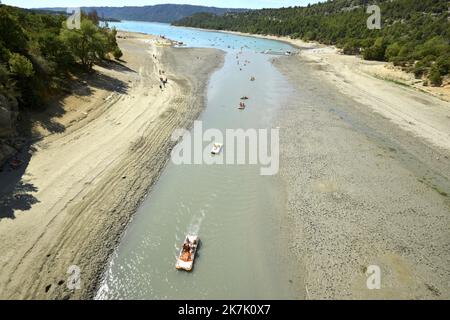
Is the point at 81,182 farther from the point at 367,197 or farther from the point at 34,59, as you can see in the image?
the point at 367,197

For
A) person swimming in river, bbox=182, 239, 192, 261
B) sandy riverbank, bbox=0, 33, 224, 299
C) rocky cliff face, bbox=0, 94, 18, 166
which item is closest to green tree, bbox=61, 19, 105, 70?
sandy riverbank, bbox=0, 33, 224, 299

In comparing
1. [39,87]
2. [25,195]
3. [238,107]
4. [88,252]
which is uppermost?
[39,87]

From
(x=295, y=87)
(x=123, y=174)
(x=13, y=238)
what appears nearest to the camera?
(x=13, y=238)

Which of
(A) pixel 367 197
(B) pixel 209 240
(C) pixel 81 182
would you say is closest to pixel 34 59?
(C) pixel 81 182

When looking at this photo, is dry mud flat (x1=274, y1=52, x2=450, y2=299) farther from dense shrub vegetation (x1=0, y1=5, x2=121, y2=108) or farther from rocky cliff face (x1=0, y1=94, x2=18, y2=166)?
dense shrub vegetation (x1=0, y1=5, x2=121, y2=108)

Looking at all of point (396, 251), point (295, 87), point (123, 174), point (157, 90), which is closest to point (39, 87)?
point (123, 174)

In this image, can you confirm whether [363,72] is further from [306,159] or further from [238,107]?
[306,159]
